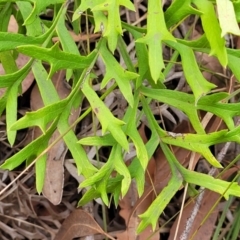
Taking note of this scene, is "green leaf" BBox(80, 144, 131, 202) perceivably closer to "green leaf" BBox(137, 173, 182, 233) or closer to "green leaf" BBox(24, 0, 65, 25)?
"green leaf" BBox(137, 173, 182, 233)

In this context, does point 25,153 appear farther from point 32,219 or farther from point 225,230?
point 225,230

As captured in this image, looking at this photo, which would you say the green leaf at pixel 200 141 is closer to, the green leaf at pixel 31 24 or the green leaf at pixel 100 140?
the green leaf at pixel 100 140

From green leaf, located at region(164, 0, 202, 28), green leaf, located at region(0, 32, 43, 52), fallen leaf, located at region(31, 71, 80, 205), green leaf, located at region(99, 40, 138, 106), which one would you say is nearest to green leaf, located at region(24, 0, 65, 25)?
green leaf, located at region(0, 32, 43, 52)

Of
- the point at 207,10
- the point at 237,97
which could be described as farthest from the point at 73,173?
the point at 207,10

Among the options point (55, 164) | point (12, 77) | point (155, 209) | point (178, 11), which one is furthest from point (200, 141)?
point (55, 164)

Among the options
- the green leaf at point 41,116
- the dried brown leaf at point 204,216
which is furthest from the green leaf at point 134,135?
the dried brown leaf at point 204,216
